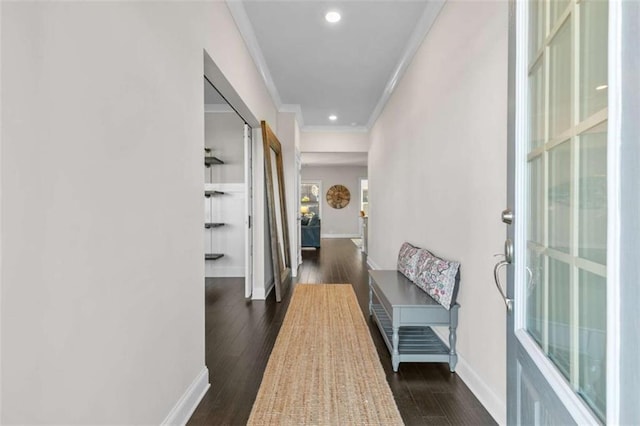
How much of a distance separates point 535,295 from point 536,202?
0.27 meters

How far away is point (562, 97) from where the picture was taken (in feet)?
2.79

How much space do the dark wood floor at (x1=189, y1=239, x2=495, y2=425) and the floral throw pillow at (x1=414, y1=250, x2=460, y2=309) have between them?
0.50 m

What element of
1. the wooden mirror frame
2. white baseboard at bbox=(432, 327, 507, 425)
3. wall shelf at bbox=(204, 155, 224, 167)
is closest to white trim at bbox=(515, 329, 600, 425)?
white baseboard at bbox=(432, 327, 507, 425)

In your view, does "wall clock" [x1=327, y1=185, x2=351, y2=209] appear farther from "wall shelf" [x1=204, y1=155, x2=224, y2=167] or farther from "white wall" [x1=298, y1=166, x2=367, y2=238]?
"wall shelf" [x1=204, y1=155, x2=224, y2=167]

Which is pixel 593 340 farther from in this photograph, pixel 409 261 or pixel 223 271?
pixel 223 271

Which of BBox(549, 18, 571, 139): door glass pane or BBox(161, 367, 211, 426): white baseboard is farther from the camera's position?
BBox(161, 367, 211, 426): white baseboard

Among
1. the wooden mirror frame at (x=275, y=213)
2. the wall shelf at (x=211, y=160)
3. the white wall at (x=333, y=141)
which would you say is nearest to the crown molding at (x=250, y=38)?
the wooden mirror frame at (x=275, y=213)

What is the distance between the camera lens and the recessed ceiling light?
2789 mm

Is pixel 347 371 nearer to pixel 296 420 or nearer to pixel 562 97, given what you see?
pixel 296 420

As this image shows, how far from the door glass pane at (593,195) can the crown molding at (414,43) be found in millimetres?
2319

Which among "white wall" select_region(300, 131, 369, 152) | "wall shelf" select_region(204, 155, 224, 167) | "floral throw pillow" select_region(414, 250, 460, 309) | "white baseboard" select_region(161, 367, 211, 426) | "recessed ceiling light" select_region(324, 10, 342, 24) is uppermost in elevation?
"recessed ceiling light" select_region(324, 10, 342, 24)

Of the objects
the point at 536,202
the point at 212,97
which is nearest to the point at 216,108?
the point at 212,97

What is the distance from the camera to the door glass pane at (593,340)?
645mm

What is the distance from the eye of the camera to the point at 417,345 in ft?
8.07
